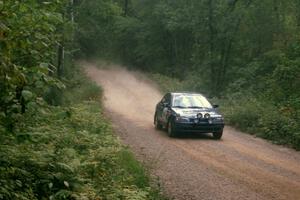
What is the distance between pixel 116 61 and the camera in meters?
69.3

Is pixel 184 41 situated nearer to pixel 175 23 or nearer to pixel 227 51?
pixel 175 23

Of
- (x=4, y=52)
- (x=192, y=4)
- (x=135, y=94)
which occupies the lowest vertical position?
(x=135, y=94)

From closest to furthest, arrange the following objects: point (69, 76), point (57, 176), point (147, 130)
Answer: point (57, 176)
point (147, 130)
point (69, 76)

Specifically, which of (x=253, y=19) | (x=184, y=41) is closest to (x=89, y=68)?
(x=184, y=41)

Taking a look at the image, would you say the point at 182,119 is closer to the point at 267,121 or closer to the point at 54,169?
the point at 267,121

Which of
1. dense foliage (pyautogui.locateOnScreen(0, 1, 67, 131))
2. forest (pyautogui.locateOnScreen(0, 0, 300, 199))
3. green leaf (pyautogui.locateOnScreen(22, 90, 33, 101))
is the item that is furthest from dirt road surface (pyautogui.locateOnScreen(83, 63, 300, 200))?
green leaf (pyautogui.locateOnScreen(22, 90, 33, 101))

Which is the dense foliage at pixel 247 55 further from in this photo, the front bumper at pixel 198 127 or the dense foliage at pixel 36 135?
the dense foliage at pixel 36 135

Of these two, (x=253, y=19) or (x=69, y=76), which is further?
(x=253, y=19)

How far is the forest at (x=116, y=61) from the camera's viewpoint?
20.9ft

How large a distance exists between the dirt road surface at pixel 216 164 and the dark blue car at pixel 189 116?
40 cm

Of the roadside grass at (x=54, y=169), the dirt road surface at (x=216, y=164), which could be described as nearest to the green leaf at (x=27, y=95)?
the roadside grass at (x=54, y=169)

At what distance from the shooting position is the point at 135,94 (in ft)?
142

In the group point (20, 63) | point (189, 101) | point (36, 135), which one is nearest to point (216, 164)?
point (36, 135)

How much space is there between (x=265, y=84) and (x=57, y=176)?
87.5 feet
